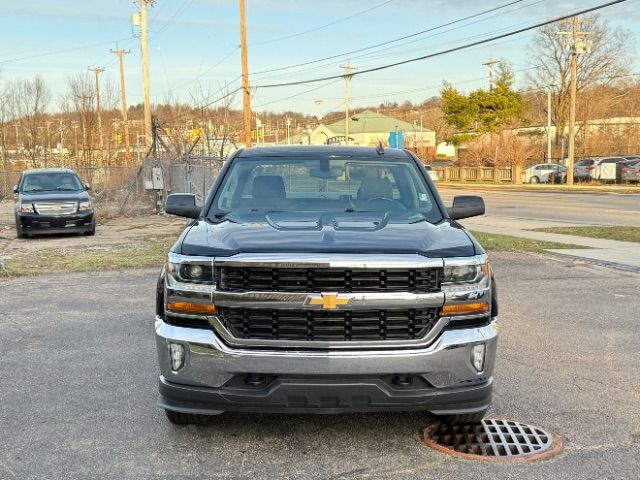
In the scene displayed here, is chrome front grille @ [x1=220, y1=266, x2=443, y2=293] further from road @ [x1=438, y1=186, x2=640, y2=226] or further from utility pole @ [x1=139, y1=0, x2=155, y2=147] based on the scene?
utility pole @ [x1=139, y1=0, x2=155, y2=147]

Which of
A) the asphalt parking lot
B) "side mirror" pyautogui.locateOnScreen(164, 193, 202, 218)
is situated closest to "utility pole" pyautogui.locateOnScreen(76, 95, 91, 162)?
the asphalt parking lot

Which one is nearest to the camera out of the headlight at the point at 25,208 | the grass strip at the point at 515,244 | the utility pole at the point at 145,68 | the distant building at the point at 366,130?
the grass strip at the point at 515,244

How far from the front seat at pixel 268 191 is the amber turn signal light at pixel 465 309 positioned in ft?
6.12

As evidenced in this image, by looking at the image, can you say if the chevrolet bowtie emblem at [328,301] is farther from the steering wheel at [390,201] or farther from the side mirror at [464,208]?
the side mirror at [464,208]

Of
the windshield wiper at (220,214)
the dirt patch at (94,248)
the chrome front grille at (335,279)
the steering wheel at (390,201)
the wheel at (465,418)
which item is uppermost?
the steering wheel at (390,201)

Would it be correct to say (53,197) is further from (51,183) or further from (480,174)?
(480,174)

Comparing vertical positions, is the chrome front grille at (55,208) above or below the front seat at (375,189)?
below

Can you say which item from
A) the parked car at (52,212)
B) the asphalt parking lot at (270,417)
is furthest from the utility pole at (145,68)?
the asphalt parking lot at (270,417)

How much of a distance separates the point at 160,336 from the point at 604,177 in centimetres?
4491

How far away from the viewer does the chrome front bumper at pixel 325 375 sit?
3760mm

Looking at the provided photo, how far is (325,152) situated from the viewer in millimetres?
5898

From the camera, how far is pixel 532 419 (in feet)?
15.3

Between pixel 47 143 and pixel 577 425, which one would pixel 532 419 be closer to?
pixel 577 425

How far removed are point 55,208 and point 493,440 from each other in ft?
49.2
